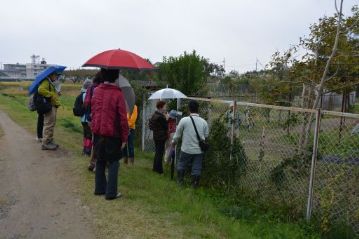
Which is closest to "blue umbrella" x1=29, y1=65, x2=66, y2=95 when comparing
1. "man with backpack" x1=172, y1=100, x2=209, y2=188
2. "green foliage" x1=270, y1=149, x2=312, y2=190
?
"man with backpack" x1=172, y1=100, x2=209, y2=188

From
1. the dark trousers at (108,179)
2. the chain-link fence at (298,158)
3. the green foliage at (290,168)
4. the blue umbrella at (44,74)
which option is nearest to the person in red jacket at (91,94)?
the dark trousers at (108,179)

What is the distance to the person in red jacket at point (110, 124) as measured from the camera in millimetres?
5621

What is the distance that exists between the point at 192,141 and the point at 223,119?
28.6 inches

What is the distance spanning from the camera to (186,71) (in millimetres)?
13648

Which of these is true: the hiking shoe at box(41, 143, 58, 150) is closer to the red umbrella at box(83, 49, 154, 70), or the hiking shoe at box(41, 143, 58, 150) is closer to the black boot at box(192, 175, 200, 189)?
the red umbrella at box(83, 49, 154, 70)

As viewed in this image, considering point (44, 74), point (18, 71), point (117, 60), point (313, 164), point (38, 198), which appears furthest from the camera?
point (18, 71)

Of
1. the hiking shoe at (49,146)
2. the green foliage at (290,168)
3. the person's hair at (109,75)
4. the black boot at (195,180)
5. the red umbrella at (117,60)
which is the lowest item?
the black boot at (195,180)

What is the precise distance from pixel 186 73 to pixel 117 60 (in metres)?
7.15

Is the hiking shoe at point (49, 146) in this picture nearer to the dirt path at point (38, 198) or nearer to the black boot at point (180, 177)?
the dirt path at point (38, 198)

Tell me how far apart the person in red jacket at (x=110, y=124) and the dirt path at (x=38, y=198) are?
633 millimetres

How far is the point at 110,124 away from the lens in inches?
221

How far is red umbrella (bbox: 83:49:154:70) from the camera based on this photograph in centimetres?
651

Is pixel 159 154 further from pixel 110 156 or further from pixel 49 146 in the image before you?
pixel 110 156

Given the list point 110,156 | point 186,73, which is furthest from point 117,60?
point 186,73
